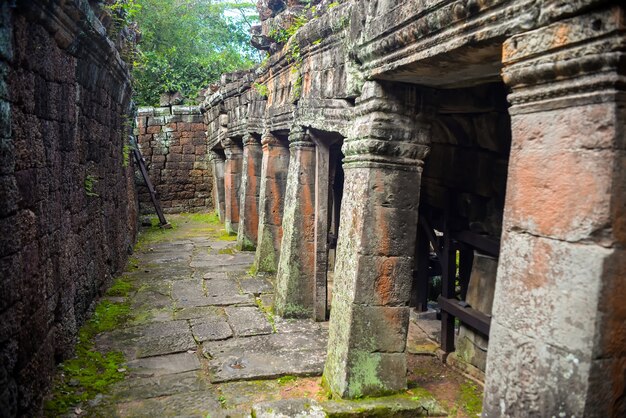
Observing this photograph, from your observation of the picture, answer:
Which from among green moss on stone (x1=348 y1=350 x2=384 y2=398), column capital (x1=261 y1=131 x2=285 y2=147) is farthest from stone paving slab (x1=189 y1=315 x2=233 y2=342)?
column capital (x1=261 y1=131 x2=285 y2=147)

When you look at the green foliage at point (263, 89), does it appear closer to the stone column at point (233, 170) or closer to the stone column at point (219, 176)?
the stone column at point (233, 170)

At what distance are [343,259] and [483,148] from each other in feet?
6.18

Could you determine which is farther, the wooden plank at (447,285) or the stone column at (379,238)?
the wooden plank at (447,285)

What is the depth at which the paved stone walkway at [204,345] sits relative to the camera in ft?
13.6

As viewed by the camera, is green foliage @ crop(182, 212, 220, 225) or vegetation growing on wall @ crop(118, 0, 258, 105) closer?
green foliage @ crop(182, 212, 220, 225)

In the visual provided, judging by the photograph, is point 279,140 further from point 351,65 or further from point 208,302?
point 351,65

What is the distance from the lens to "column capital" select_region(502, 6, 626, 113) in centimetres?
190

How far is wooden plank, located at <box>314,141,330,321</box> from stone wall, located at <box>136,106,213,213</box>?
1074 cm

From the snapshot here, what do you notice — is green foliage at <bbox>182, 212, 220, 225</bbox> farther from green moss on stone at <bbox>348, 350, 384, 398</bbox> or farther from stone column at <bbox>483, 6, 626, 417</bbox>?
stone column at <bbox>483, 6, 626, 417</bbox>

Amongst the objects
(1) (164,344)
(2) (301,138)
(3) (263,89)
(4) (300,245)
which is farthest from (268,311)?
(3) (263,89)

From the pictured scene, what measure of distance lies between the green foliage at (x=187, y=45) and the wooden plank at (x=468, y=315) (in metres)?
10.4

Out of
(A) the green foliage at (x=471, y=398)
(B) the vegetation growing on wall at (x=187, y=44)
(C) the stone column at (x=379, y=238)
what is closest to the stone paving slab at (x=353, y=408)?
(C) the stone column at (x=379, y=238)

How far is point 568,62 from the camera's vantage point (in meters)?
2.03

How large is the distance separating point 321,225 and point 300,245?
0.44 metres
